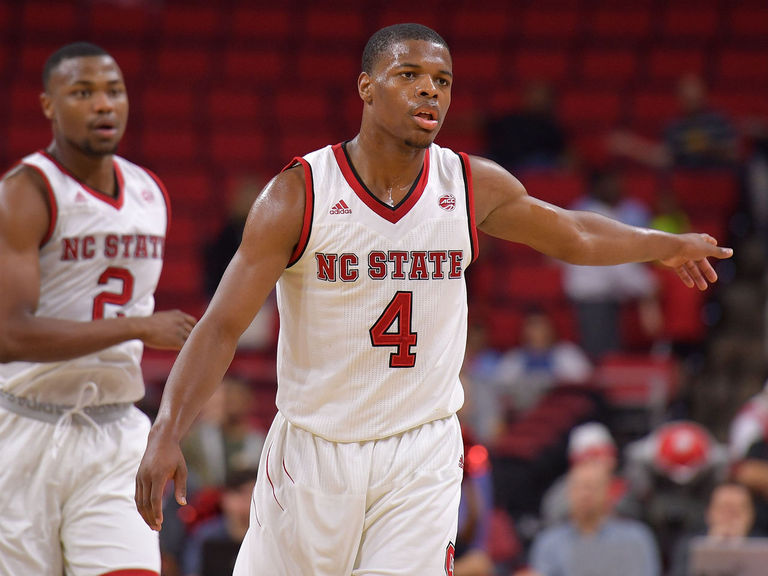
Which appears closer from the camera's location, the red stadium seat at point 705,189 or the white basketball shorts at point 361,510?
the white basketball shorts at point 361,510

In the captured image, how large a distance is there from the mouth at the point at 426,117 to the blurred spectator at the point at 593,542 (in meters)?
4.15

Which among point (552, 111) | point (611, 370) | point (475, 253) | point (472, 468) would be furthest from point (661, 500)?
point (552, 111)

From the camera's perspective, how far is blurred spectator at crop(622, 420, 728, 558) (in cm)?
808

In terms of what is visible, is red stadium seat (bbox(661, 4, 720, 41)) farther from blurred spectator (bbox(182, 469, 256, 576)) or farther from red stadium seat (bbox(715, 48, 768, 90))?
blurred spectator (bbox(182, 469, 256, 576))

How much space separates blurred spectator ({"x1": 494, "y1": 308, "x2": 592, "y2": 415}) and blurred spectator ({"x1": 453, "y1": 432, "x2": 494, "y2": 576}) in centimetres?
294

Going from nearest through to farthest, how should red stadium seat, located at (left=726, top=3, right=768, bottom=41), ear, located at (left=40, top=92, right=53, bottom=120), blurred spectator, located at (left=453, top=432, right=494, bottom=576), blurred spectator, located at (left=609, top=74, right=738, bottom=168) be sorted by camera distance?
ear, located at (left=40, top=92, right=53, bottom=120), blurred spectator, located at (left=453, top=432, right=494, bottom=576), blurred spectator, located at (left=609, top=74, right=738, bottom=168), red stadium seat, located at (left=726, top=3, right=768, bottom=41)

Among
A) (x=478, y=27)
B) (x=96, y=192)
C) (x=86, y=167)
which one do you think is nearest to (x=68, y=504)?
(x=96, y=192)

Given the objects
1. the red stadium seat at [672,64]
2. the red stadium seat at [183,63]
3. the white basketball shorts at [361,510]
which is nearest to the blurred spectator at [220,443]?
the white basketball shorts at [361,510]

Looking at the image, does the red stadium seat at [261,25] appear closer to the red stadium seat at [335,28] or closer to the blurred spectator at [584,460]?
the red stadium seat at [335,28]

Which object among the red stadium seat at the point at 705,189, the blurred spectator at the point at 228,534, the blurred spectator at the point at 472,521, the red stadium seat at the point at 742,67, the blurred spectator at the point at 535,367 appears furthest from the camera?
the red stadium seat at the point at 742,67

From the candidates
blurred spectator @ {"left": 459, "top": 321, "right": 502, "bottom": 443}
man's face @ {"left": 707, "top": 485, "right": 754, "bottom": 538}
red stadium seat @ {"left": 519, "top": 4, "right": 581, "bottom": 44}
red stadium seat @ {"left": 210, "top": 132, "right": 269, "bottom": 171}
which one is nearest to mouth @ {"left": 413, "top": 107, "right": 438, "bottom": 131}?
man's face @ {"left": 707, "top": 485, "right": 754, "bottom": 538}

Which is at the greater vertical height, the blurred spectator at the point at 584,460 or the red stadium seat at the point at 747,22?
the red stadium seat at the point at 747,22

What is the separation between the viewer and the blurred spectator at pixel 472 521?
670cm

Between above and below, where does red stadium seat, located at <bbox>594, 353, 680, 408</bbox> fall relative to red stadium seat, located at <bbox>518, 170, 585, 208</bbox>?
below
